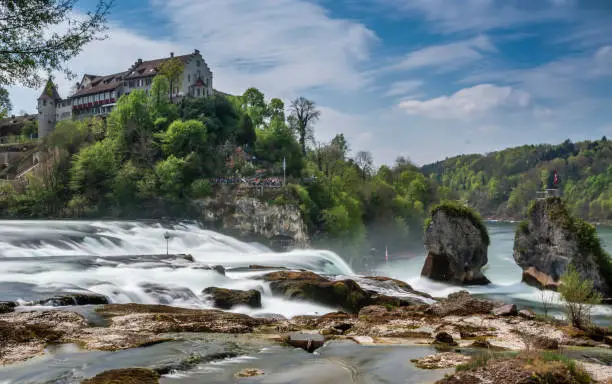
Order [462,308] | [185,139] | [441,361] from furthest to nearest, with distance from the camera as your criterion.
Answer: [185,139] → [462,308] → [441,361]

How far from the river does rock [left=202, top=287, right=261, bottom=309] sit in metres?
0.37

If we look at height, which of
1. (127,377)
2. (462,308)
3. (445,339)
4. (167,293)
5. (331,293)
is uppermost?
(127,377)

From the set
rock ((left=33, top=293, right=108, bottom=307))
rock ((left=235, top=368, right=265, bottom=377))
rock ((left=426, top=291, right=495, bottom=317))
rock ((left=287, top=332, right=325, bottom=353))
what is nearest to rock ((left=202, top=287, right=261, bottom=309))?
rock ((left=33, top=293, right=108, bottom=307))

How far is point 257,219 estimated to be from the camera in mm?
56438

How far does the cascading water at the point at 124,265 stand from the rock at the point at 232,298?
34 cm

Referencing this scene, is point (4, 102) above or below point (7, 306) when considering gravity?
above

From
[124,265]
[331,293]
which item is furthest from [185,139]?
[331,293]

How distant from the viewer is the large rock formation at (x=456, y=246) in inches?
1649

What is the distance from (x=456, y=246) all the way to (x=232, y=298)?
26.9 meters

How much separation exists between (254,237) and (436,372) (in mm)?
46503

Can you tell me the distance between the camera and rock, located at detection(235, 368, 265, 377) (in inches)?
383

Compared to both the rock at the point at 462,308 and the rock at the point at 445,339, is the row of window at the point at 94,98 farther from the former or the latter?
the rock at the point at 445,339

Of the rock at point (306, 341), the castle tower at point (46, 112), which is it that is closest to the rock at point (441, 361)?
the rock at point (306, 341)

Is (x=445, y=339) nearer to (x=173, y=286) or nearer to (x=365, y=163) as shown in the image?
(x=173, y=286)
